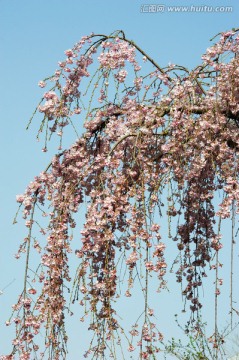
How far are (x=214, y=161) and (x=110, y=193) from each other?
27.3 inches

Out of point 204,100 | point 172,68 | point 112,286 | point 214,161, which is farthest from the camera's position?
point 172,68

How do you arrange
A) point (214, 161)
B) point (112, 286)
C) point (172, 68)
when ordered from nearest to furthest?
1. point (112, 286)
2. point (214, 161)
3. point (172, 68)

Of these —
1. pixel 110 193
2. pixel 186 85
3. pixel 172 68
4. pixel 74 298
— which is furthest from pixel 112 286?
pixel 172 68

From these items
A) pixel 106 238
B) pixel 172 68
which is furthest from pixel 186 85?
pixel 106 238

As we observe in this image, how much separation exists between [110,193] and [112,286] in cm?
58

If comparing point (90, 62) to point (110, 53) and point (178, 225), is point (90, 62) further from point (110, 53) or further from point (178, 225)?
point (178, 225)

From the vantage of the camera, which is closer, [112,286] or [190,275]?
[112,286]

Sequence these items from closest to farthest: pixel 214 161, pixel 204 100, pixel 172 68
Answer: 1. pixel 214 161
2. pixel 204 100
3. pixel 172 68

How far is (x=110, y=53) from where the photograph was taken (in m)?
4.45

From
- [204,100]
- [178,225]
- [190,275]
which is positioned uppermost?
[204,100]

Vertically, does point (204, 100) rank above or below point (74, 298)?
above

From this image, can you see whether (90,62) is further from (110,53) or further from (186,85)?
(186,85)

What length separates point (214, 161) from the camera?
4.11 meters

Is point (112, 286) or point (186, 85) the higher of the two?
point (186, 85)
